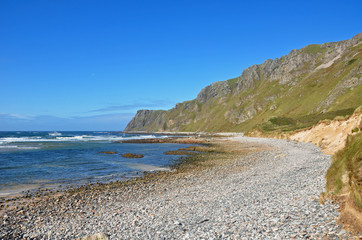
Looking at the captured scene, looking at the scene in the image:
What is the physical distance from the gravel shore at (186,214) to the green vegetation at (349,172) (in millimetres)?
1067

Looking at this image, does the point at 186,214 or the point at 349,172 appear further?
the point at 186,214

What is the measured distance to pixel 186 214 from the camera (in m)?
13.5

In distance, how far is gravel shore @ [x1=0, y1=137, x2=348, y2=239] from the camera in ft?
31.7

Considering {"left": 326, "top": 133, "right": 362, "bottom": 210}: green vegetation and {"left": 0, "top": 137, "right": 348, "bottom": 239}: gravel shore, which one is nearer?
{"left": 326, "top": 133, "right": 362, "bottom": 210}: green vegetation

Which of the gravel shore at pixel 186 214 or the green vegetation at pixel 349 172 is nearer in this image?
the green vegetation at pixel 349 172

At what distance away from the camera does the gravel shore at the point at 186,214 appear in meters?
9.65

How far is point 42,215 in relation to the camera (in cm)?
1547

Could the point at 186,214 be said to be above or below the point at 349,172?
below

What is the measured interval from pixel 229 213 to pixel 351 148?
22.1ft

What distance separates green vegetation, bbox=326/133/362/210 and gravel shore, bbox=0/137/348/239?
1067 millimetres

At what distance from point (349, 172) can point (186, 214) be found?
27.8ft

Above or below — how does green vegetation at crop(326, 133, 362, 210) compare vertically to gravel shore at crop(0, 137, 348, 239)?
above

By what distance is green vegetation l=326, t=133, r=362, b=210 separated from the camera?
336 inches

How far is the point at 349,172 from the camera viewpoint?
952cm
